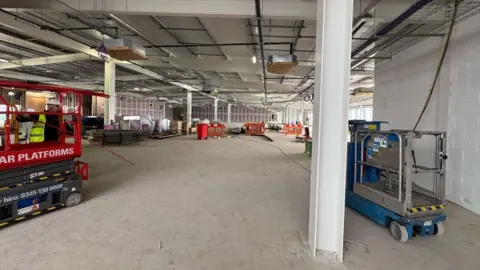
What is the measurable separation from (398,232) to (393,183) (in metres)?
0.99

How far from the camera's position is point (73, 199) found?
358 cm

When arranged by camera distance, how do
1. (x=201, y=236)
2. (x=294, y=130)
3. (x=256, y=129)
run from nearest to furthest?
1. (x=201, y=236)
2. (x=256, y=129)
3. (x=294, y=130)

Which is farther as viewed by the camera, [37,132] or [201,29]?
[201,29]

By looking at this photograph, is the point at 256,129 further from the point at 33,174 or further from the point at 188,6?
the point at 33,174

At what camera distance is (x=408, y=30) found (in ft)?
16.3

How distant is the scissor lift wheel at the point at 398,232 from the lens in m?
2.71

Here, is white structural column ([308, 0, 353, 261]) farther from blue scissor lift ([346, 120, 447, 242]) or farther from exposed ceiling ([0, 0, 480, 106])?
exposed ceiling ([0, 0, 480, 106])

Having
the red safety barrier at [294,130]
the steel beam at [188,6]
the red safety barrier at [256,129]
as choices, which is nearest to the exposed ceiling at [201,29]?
the steel beam at [188,6]

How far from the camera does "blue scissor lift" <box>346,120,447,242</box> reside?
274 cm

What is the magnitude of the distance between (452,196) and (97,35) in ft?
33.5

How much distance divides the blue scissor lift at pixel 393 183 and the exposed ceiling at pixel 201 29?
1726 millimetres

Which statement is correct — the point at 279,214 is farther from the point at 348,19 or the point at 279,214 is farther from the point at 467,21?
the point at 467,21

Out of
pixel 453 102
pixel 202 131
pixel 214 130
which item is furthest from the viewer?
pixel 214 130

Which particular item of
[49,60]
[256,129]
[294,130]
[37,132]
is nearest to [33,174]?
[37,132]
